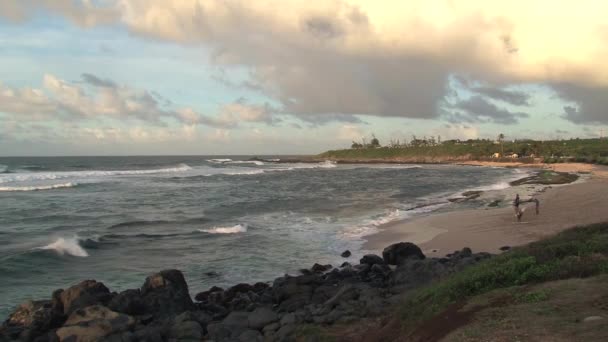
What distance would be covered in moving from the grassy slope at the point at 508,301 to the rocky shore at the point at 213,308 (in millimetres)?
1374

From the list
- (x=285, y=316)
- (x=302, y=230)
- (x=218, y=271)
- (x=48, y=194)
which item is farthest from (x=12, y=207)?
(x=285, y=316)

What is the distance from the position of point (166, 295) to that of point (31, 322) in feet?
9.79

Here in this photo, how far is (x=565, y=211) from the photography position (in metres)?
25.3

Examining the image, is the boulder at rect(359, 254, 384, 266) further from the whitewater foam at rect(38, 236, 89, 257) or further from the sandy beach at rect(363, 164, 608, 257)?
the whitewater foam at rect(38, 236, 89, 257)

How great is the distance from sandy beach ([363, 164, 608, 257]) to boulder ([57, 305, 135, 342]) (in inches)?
446

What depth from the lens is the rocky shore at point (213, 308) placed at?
406 inches

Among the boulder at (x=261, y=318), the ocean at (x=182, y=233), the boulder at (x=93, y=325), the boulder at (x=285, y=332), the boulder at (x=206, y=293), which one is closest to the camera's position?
the boulder at (x=285, y=332)

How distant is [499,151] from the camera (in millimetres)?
118438

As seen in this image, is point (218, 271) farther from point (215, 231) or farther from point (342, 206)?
point (342, 206)

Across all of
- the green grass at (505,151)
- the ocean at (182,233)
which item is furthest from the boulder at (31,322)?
the green grass at (505,151)

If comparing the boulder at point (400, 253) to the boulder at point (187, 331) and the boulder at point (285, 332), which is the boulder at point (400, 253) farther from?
the boulder at point (187, 331)

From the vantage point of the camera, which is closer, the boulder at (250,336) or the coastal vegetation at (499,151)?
the boulder at (250,336)

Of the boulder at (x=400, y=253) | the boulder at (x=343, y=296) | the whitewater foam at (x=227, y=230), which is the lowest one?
the whitewater foam at (x=227, y=230)

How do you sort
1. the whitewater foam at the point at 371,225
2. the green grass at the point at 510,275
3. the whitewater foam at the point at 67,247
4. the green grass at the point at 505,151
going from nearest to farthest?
the green grass at the point at 510,275 → the whitewater foam at the point at 67,247 → the whitewater foam at the point at 371,225 → the green grass at the point at 505,151
